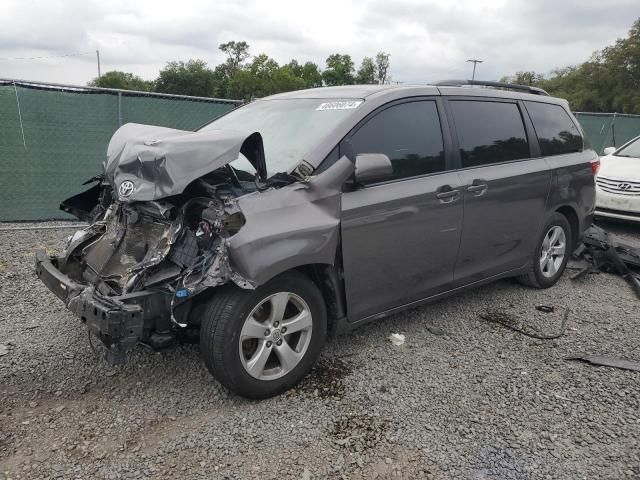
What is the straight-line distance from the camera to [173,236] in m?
2.96

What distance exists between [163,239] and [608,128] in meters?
14.6

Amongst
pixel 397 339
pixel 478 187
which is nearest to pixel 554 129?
pixel 478 187

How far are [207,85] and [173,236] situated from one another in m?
86.0

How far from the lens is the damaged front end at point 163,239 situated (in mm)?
2730

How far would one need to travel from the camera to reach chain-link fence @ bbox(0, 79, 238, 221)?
6555 mm

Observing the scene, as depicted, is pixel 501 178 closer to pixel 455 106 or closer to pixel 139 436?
pixel 455 106

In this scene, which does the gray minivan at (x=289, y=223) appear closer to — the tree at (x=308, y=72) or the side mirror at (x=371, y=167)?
the side mirror at (x=371, y=167)

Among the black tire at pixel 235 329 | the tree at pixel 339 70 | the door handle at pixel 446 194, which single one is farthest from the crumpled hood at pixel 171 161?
the tree at pixel 339 70

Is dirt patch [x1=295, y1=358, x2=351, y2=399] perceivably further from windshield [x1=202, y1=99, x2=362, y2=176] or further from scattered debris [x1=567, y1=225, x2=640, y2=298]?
scattered debris [x1=567, y1=225, x2=640, y2=298]

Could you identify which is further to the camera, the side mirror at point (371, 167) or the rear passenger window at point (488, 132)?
the rear passenger window at point (488, 132)

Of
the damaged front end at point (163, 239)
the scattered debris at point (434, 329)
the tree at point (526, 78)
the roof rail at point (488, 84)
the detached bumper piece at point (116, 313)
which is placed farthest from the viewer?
the tree at point (526, 78)

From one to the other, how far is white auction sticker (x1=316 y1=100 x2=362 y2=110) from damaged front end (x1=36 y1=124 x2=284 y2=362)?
2.42ft

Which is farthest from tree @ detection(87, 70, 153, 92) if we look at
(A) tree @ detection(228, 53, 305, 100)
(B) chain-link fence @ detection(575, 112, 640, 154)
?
(B) chain-link fence @ detection(575, 112, 640, 154)

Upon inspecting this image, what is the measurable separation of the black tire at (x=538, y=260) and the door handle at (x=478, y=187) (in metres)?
1.17
